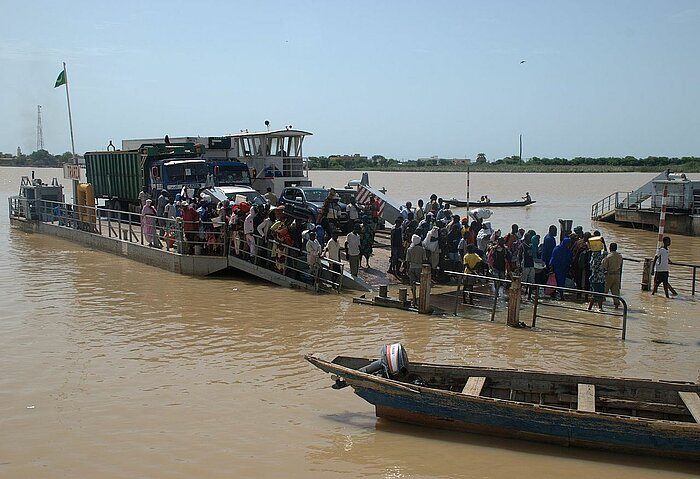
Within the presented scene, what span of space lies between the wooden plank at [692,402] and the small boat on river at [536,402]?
0.01 metres

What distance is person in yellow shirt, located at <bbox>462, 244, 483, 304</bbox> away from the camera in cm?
1396

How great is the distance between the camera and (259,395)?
940 cm

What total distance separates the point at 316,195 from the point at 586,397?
44.2 ft

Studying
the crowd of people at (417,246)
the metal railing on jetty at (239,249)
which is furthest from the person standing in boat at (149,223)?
the crowd of people at (417,246)

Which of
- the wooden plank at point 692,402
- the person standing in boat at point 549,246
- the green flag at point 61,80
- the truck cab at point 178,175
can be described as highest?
the green flag at point 61,80

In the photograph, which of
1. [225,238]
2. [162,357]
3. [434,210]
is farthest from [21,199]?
[162,357]

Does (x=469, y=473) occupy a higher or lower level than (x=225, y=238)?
lower

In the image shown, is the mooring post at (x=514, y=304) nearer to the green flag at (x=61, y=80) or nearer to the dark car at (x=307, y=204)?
the dark car at (x=307, y=204)

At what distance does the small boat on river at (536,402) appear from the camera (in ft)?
23.4

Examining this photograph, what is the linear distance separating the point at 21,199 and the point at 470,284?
22.3 meters

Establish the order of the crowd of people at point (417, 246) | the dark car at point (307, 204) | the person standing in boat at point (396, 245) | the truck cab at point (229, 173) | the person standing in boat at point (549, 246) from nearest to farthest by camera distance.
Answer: the crowd of people at point (417, 246)
the person standing in boat at point (549, 246)
the person standing in boat at point (396, 245)
the dark car at point (307, 204)
the truck cab at point (229, 173)

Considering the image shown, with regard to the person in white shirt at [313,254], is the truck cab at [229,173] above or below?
above

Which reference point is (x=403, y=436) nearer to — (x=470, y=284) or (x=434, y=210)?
(x=470, y=284)

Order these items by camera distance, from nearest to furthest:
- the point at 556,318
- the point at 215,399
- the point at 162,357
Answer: the point at 215,399 < the point at 162,357 < the point at 556,318
